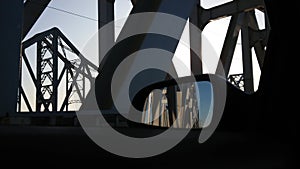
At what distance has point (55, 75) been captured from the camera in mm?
12812

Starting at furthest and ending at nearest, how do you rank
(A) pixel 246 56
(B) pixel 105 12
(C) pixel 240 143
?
(A) pixel 246 56 < (B) pixel 105 12 < (C) pixel 240 143

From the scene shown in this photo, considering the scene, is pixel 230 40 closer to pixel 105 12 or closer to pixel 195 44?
pixel 195 44

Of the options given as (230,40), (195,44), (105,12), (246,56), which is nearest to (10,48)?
Answer: (105,12)

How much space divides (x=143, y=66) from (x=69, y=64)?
12.9 meters

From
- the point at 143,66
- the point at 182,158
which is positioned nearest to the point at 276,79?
the point at 182,158

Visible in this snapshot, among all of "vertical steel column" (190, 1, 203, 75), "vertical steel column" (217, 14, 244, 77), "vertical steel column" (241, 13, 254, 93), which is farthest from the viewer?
"vertical steel column" (241, 13, 254, 93)

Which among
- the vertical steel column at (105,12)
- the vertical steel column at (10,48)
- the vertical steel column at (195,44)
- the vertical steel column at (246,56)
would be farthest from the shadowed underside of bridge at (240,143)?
the vertical steel column at (246,56)

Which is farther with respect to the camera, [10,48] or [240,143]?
[10,48]

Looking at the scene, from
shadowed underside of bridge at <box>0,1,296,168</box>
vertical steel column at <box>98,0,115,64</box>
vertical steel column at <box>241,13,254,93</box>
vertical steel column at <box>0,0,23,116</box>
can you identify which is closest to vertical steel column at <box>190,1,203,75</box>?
vertical steel column at <box>241,13,254,93</box>

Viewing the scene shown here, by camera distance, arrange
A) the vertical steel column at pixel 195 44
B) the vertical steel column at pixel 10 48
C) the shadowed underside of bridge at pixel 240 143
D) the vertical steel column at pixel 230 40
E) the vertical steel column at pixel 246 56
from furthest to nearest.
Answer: the vertical steel column at pixel 246 56 < the vertical steel column at pixel 195 44 < the vertical steel column at pixel 230 40 < the vertical steel column at pixel 10 48 < the shadowed underside of bridge at pixel 240 143

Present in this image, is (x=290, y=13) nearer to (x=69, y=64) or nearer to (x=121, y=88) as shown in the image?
(x=121, y=88)

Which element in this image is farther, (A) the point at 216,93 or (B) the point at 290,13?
(A) the point at 216,93

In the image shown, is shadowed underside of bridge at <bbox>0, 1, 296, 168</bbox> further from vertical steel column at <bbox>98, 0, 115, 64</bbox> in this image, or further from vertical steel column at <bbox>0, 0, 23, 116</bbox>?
vertical steel column at <bbox>98, 0, 115, 64</bbox>

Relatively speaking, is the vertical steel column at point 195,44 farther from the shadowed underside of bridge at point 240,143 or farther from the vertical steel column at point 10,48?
the shadowed underside of bridge at point 240,143
